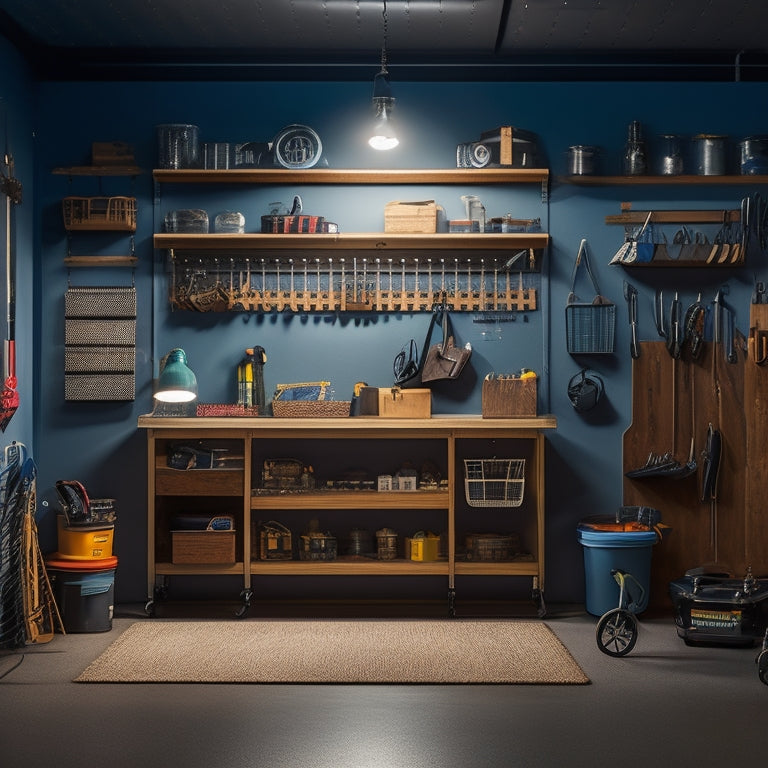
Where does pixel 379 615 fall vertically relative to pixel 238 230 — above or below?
below

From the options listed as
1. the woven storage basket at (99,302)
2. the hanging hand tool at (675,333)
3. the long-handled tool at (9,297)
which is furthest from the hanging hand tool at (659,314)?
the long-handled tool at (9,297)

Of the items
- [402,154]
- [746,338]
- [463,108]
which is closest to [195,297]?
[402,154]

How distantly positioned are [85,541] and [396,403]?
1950mm

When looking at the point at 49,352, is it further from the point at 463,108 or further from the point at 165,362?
the point at 463,108

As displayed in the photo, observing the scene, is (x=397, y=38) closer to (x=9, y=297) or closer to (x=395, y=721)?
(x=9, y=297)

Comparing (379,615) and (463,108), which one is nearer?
(379,615)

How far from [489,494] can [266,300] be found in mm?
1834

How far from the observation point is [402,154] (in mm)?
6375

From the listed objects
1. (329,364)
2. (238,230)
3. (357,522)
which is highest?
(238,230)

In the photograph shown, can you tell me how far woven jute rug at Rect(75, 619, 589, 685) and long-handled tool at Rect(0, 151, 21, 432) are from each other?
1431 millimetres

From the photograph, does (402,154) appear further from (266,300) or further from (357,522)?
(357,522)

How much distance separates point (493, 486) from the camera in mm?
6082

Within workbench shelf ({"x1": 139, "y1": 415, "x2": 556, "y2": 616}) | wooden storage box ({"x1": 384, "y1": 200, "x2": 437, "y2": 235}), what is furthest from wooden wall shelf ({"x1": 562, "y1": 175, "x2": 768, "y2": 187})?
workbench shelf ({"x1": 139, "y1": 415, "x2": 556, "y2": 616})

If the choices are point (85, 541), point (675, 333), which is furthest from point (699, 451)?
point (85, 541)
